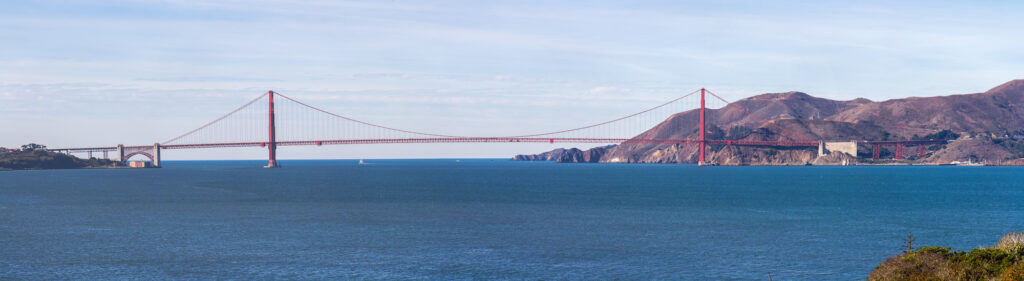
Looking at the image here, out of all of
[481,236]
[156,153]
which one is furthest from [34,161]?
[481,236]

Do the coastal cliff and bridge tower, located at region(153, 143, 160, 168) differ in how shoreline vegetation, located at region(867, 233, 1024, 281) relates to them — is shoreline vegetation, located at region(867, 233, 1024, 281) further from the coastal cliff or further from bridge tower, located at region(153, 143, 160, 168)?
the coastal cliff

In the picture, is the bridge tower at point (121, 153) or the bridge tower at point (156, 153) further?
the bridge tower at point (121, 153)

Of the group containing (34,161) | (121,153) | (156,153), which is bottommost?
(34,161)

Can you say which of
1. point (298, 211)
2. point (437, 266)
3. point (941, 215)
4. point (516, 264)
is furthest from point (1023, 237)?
point (298, 211)

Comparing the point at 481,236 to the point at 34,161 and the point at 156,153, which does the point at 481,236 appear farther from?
the point at 34,161

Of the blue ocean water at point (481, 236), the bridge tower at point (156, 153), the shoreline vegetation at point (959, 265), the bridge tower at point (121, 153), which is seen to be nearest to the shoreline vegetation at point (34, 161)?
the bridge tower at point (121, 153)

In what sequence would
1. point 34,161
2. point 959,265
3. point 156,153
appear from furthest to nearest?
1. point 34,161
2. point 156,153
3. point 959,265

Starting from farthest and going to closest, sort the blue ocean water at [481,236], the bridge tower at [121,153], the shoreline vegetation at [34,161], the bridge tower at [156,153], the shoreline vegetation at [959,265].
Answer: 1. the bridge tower at [121,153]
2. the shoreline vegetation at [34,161]
3. the bridge tower at [156,153]
4. the blue ocean water at [481,236]
5. the shoreline vegetation at [959,265]

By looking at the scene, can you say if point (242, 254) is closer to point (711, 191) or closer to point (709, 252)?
point (709, 252)

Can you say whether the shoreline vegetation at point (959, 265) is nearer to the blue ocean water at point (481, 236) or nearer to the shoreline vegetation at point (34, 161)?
the blue ocean water at point (481, 236)
